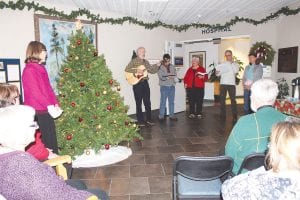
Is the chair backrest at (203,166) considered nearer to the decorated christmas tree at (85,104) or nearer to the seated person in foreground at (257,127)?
the seated person in foreground at (257,127)

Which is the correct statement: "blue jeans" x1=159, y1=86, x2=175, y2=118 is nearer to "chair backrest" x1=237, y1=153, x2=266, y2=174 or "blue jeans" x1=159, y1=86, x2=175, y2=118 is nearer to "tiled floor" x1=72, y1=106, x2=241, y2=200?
"tiled floor" x1=72, y1=106, x2=241, y2=200

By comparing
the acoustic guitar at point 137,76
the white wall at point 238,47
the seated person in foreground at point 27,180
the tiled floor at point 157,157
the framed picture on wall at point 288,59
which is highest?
the white wall at point 238,47

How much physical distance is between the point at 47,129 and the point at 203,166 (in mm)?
2096

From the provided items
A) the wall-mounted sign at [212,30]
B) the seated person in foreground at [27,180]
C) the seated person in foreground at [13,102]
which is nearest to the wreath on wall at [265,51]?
the wall-mounted sign at [212,30]

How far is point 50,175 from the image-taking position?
1427 millimetres

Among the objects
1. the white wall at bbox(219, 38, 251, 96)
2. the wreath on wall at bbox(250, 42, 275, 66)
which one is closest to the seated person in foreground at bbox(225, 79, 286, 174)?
the wreath on wall at bbox(250, 42, 275, 66)

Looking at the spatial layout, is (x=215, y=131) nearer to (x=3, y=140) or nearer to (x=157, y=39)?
(x=157, y=39)

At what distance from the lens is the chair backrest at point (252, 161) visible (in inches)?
77.2

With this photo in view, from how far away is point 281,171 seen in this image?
51.6 inches

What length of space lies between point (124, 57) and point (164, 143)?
9.76 ft

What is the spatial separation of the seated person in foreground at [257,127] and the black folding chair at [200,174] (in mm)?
185

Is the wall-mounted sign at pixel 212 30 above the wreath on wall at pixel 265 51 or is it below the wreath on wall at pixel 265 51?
above

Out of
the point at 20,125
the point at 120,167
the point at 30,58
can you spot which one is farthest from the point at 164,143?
the point at 20,125

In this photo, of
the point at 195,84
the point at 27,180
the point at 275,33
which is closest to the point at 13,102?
the point at 27,180
